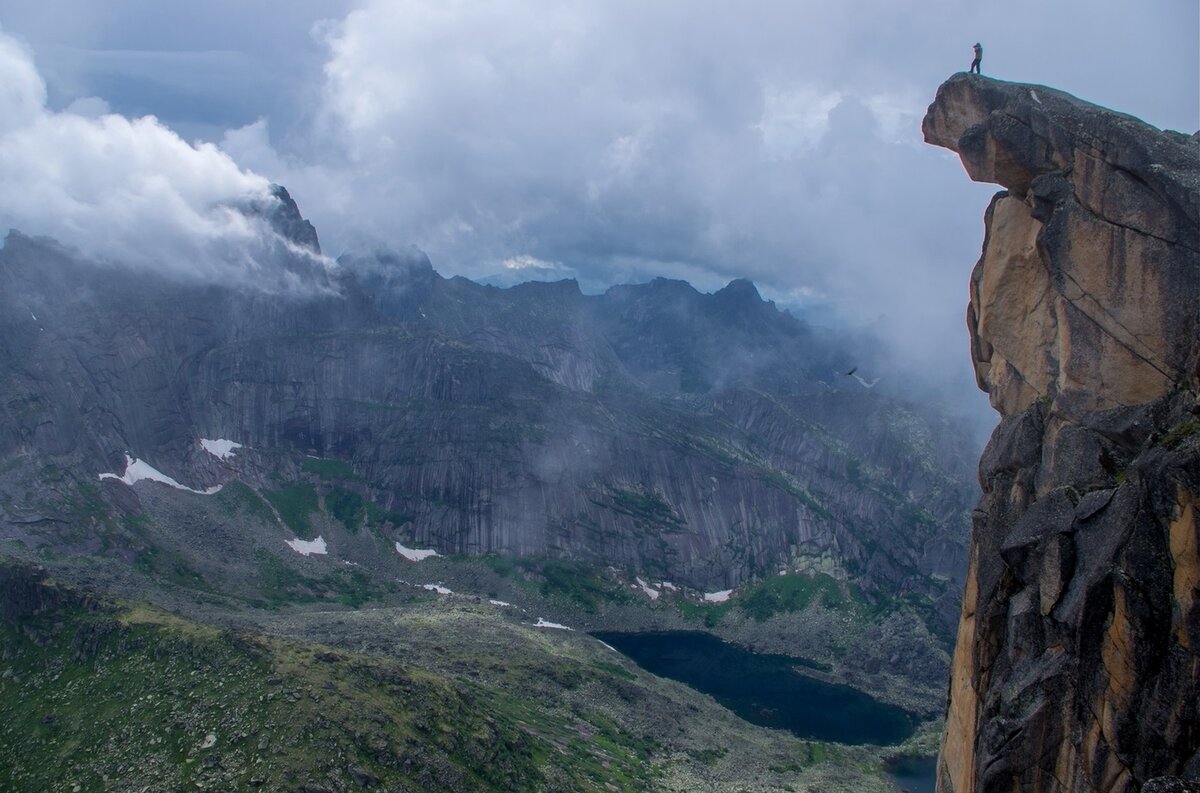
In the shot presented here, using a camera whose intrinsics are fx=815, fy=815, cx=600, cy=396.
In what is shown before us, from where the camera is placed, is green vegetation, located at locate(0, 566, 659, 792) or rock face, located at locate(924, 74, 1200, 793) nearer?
rock face, located at locate(924, 74, 1200, 793)

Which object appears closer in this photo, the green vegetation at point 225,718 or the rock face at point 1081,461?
the rock face at point 1081,461

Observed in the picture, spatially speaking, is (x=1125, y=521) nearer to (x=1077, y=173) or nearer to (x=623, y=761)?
(x=1077, y=173)

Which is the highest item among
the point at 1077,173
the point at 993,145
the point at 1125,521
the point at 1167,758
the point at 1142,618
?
the point at 993,145

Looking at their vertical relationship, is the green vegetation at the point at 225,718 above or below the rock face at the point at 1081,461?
below

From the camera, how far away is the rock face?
22.1m

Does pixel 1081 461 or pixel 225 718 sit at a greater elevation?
pixel 1081 461

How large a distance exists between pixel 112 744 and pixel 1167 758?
299ft

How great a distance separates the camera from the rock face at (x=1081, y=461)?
22062 mm

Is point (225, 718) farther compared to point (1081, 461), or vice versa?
point (225, 718)

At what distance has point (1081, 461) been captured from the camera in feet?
89.8

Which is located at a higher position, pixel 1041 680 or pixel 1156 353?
pixel 1156 353

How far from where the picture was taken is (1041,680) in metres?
25.4

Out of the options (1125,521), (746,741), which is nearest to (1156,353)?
(1125,521)

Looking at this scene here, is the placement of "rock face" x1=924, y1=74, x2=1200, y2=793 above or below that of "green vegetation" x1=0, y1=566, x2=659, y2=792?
above
